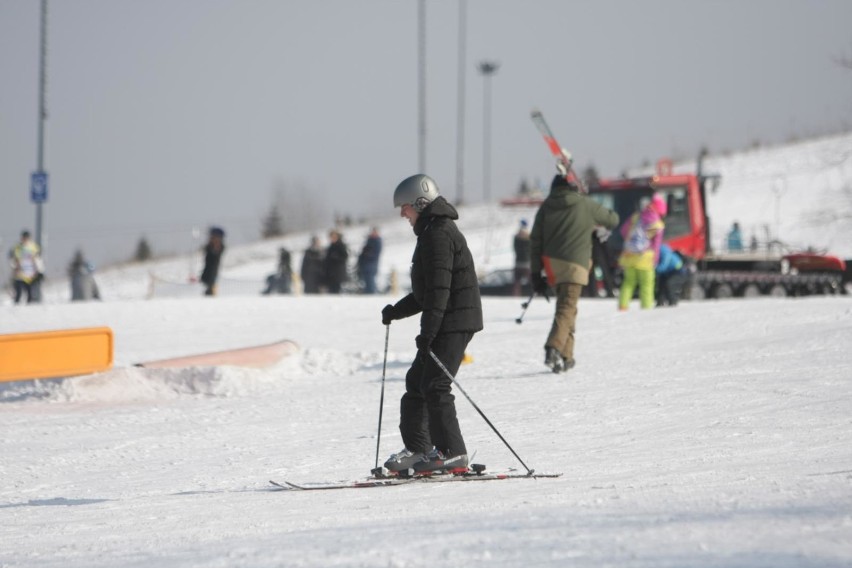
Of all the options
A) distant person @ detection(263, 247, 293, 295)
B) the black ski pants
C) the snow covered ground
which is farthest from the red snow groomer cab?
the black ski pants

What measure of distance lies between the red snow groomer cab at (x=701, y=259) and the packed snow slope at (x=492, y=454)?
7388 mm

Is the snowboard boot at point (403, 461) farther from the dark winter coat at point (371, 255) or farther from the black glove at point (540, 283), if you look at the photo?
the dark winter coat at point (371, 255)

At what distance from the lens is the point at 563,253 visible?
11898 millimetres

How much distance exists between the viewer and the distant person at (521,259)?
26.5m

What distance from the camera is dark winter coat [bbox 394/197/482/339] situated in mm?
6910

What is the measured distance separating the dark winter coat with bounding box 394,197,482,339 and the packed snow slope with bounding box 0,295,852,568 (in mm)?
894

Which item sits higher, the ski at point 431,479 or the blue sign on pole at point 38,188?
the blue sign on pole at point 38,188

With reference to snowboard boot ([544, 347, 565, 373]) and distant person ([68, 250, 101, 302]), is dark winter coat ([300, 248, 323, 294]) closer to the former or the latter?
distant person ([68, 250, 101, 302])

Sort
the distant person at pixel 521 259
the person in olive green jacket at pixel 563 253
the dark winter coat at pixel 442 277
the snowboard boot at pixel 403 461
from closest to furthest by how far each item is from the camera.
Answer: the dark winter coat at pixel 442 277, the snowboard boot at pixel 403 461, the person in olive green jacket at pixel 563 253, the distant person at pixel 521 259

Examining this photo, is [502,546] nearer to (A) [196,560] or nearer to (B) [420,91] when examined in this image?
(A) [196,560]

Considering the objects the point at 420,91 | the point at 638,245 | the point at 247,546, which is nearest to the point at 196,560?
the point at 247,546

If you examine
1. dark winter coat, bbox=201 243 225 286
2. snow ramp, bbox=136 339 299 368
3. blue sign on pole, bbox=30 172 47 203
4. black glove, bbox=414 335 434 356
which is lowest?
snow ramp, bbox=136 339 299 368

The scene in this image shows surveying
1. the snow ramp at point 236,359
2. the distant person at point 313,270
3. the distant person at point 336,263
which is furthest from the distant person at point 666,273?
the distant person at point 313,270

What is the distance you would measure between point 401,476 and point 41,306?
1692cm
